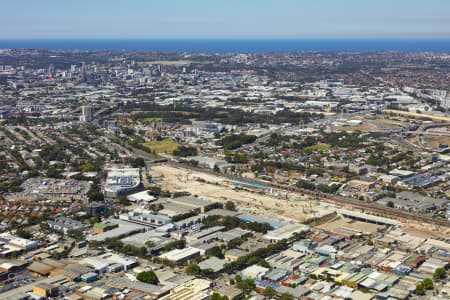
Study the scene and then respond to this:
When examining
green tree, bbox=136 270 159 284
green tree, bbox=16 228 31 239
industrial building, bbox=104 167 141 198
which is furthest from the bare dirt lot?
green tree, bbox=16 228 31 239

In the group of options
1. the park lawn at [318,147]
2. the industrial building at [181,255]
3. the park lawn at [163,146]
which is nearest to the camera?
the industrial building at [181,255]

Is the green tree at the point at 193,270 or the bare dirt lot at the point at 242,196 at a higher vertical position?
the green tree at the point at 193,270

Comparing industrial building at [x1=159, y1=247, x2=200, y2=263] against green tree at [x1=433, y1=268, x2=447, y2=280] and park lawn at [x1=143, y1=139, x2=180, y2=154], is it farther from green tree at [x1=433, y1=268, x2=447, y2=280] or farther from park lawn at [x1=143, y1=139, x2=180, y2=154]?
park lawn at [x1=143, y1=139, x2=180, y2=154]

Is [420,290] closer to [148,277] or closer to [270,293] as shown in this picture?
[270,293]

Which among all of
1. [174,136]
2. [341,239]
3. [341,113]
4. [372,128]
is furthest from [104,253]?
[341,113]

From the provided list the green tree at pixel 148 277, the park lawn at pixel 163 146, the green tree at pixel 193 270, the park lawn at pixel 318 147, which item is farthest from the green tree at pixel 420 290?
the park lawn at pixel 163 146

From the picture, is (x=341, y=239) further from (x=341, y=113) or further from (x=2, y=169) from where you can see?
(x=341, y=113)

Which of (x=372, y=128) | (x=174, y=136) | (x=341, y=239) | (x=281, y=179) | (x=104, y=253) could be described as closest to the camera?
(x=104, y=253)

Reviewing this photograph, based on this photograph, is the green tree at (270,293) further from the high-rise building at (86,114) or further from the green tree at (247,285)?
the high-rise building at (86,114)
